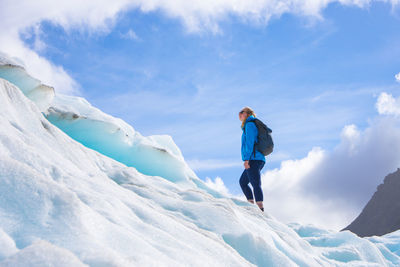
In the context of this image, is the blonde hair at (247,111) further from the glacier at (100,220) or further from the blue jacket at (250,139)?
the glacier at (100,220)

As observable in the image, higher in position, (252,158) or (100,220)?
(252,158)

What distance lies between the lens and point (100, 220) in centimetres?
259

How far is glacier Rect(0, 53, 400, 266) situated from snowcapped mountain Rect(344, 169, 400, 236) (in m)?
35.6

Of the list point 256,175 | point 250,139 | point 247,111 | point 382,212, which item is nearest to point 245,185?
point 256,175

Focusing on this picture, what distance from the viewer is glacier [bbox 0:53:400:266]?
2.14m

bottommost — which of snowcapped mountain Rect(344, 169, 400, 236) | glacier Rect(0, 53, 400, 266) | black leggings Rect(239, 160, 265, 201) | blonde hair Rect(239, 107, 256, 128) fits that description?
glacier Rect(0, 53, 400, 266)

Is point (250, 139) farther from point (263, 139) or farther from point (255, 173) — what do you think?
point (255, 173)

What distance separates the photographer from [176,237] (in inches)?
124

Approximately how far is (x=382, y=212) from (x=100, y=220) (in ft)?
147

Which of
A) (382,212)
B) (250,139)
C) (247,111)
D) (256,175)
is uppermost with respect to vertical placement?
(382,212)

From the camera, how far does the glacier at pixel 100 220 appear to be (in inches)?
84.3

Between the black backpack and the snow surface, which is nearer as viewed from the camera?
the black backpack

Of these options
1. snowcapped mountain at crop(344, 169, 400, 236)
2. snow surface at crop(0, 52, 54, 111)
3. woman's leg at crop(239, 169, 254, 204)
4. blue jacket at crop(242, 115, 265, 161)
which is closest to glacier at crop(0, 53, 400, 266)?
snow surface at crop(0, 52, 54, 111)

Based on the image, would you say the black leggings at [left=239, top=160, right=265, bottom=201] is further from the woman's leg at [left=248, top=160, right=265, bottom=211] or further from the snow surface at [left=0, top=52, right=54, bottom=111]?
the snow surface at [left=0, top=52, right=54, bottom=111]
